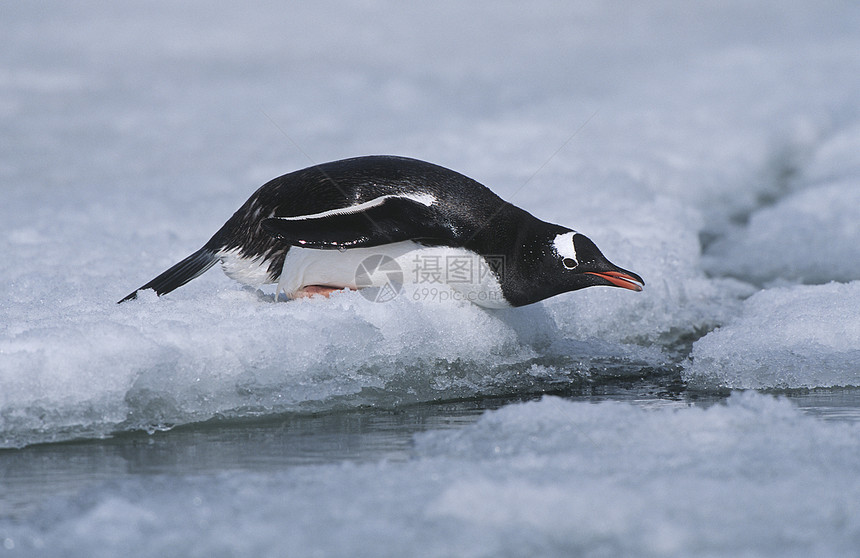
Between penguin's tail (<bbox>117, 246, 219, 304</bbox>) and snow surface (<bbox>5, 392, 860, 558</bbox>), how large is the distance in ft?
4.98

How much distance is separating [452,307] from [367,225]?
0.43 m

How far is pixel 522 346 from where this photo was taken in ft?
11.3

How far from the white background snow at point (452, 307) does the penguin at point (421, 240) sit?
152 millimetres

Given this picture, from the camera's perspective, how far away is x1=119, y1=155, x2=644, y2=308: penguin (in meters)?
3.16

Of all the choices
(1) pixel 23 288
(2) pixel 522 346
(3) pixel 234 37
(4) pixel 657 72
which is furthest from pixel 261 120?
(2) pixel 522 346

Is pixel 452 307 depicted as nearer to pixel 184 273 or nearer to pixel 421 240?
pixel 421 240

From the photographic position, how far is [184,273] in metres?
3.54

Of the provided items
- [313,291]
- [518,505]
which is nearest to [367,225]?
[313,291]

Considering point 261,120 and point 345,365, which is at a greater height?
point 261,120

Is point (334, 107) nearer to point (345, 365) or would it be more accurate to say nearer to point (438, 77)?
point (438, 77)

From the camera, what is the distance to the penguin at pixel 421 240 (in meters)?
3.16

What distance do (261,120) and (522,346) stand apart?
6404 millimetres

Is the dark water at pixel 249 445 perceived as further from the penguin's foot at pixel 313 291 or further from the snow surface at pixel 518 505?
the penguin's foot at pixel 313 291

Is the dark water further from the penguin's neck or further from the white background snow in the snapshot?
the penguin's neck
